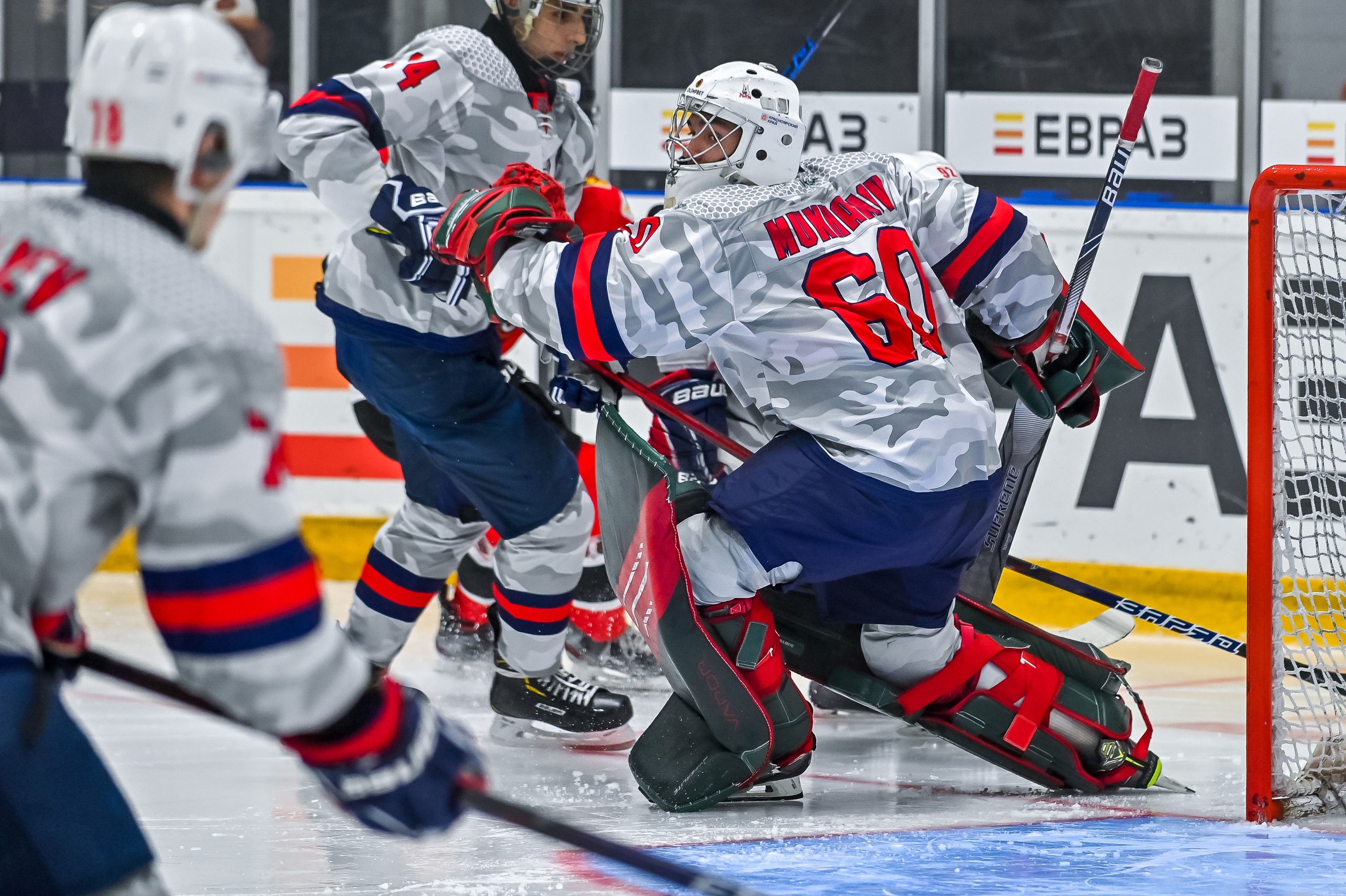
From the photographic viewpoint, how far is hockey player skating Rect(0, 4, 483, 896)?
1009mm

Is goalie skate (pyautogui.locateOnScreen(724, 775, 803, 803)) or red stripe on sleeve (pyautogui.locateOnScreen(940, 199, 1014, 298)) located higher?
red stripe on sleeve (pyautogui.locateOnScreen(940, 199, 1014, 298))

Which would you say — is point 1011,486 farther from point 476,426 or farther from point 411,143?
point 411,143

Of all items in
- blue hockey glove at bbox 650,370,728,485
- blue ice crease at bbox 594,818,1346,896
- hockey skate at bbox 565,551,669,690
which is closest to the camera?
blue ice crease at bbox 594,818,1346,896

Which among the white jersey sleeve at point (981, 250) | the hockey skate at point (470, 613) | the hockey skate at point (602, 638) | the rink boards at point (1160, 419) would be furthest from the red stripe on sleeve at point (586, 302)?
the rink boards at point (1160, 419)

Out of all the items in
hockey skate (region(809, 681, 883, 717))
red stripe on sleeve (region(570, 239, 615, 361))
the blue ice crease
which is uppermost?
red stripe on sleeve (region(570, 239, 615, 361))

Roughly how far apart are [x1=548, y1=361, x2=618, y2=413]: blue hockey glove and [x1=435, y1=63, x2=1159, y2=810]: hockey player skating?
0.33 m

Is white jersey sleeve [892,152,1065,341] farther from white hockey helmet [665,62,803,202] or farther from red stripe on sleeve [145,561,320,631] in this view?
red stripe on sleeve [145,561,320,631]

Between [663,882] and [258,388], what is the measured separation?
1186 mm

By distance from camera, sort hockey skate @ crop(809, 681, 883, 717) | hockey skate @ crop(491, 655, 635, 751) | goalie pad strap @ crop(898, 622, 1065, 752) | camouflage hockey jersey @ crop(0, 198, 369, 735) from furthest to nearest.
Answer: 1. hockey skate @ crop(809, 681, 883, 717)
2. hockey skate @ crop(491, 655, 635, 751)
3. goalie pad strap @ crop(898, 622, 1065, 752)
4. camouflage hockey jersey @ crop(0, 198, 369, 735)

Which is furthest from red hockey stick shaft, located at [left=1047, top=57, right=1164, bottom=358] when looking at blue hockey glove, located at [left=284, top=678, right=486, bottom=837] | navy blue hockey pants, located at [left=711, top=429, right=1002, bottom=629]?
blue hockey glove, located at [left=284, top=678, right=486, bottom=837]

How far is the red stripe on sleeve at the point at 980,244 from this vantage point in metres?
2.58

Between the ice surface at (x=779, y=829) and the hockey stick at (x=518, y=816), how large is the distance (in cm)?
64

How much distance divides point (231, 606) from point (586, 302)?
1.31m

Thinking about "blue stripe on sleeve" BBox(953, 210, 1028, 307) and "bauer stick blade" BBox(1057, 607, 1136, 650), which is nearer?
"blue stripe on sleeve" BBox(953, 210, 1028, 307)
